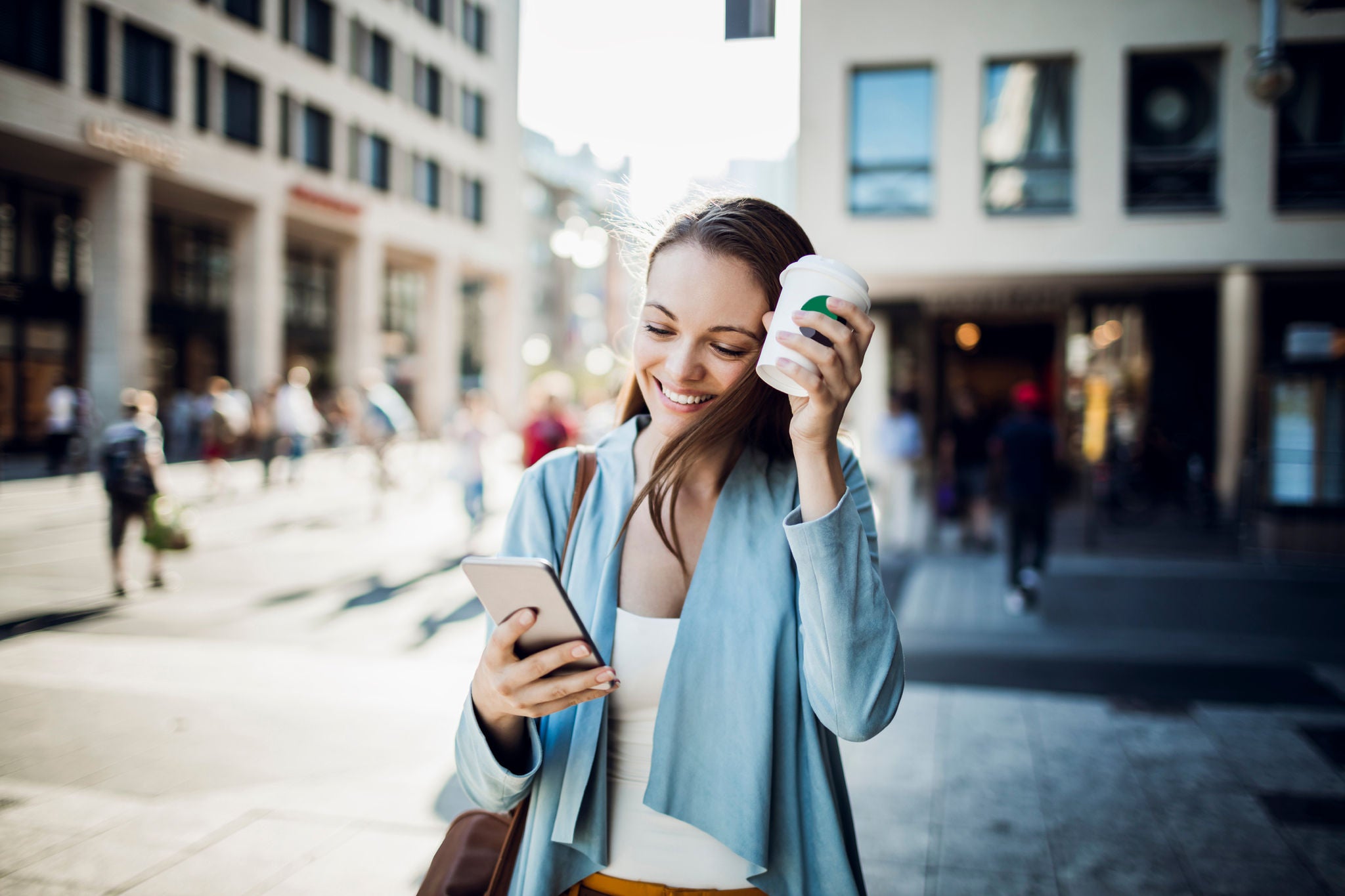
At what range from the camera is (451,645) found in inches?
255

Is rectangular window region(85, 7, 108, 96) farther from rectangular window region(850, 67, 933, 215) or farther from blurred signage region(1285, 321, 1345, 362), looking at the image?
blurred signage region(1285, 321, 1345, 362)

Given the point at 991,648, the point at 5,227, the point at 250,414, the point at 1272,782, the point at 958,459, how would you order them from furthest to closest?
the point at 250,414, the point at 5,227, the point at 958,459, the point at 991,648, the point at 1272,782

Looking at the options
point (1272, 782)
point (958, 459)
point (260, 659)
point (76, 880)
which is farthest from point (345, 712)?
point (958, 459)

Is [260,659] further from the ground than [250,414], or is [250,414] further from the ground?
[250,414]

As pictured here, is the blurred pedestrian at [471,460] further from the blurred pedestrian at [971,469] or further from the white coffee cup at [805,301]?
the white coffee cup at [805,301]

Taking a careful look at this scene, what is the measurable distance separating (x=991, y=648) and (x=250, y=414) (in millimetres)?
21199

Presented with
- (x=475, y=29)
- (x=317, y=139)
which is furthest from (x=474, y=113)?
(x=475, y=29)

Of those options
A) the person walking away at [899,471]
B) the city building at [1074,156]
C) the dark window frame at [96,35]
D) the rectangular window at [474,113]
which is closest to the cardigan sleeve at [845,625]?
the dark window frame at [96,35]

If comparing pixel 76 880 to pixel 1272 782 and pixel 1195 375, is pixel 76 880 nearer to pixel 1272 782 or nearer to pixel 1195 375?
pixel 1272 782

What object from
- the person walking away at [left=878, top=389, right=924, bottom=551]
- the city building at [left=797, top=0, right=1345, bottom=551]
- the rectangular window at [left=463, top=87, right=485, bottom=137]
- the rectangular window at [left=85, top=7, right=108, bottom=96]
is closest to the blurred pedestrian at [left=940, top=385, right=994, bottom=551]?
the person walking away at [left=878, top=389, right=924, bottom=551]

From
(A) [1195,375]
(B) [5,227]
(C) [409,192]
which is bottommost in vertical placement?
(A) [1195,375]

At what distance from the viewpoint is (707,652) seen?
1446 mm

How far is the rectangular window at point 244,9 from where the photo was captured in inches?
179

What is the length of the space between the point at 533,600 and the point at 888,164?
14920mm
